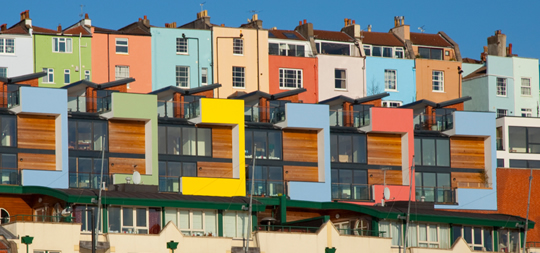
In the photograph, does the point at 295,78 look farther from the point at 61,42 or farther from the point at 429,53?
the point at 61,42

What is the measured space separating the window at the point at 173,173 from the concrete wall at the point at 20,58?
15680 mm

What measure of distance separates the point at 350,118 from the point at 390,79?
48.3ft

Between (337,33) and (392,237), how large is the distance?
35.0 meters

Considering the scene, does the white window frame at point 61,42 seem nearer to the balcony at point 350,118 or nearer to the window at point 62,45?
the window at point 62,45

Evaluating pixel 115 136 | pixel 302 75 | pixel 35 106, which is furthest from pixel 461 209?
pixel 35 106

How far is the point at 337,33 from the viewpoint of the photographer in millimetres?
96750

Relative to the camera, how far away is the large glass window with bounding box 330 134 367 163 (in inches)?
3155

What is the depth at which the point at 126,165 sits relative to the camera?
74.1 meters

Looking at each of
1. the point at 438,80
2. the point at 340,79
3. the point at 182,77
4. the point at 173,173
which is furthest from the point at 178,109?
the point at 438,80

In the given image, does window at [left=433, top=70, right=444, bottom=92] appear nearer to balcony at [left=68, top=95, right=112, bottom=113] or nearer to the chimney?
the chimney

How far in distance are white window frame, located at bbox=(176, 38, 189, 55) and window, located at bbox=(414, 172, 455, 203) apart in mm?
20210

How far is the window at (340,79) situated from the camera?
92500mm

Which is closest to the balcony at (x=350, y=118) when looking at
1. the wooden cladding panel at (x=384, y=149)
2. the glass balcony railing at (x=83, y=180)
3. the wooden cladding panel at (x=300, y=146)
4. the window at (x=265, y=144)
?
the wooden cladding panel at (x=384, y=149)

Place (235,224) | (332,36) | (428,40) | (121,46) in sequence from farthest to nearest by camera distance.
Answer: (428,40), (332,36), (121,46), (235,224)
